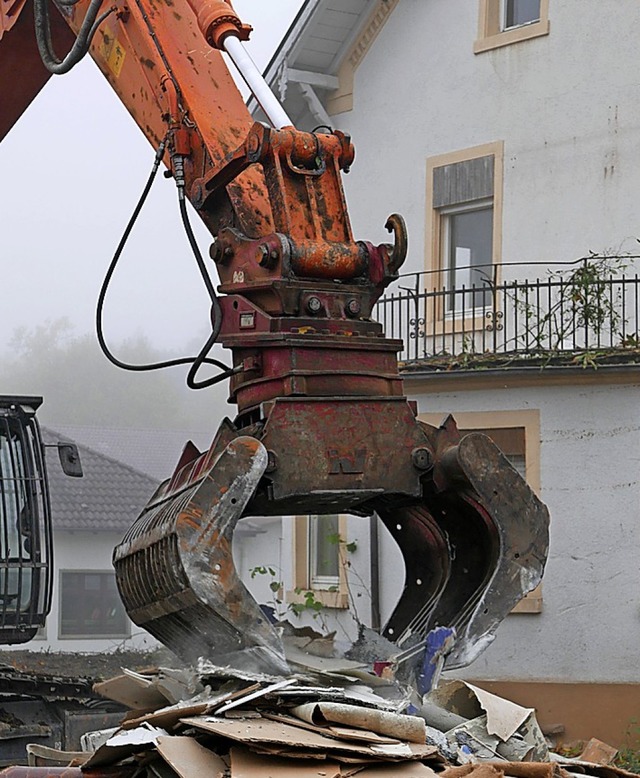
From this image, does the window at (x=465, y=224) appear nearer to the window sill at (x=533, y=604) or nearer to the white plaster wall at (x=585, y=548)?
the white plaster wall at (x=585, y=548)

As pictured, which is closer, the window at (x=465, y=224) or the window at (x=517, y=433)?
the window at (x=517, y=433)

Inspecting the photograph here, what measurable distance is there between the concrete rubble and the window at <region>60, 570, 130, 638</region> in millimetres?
19256

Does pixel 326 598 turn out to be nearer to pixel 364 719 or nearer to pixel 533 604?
pixel 533 604

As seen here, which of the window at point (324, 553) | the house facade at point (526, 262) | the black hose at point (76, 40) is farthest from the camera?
the window at point (324, 553)

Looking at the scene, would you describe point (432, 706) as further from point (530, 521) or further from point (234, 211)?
point (234, 211)

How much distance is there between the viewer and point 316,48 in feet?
48.1

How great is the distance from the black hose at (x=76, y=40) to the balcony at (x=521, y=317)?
267 inches

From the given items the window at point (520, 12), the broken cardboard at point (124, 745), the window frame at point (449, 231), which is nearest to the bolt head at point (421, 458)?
the broken cardboard at point (124, 745)

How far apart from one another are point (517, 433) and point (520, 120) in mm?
2821

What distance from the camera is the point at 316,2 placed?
14.4m

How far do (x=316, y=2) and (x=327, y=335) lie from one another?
33.3 ft

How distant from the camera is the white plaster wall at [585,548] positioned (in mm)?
12148

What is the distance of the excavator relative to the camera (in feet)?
15.2

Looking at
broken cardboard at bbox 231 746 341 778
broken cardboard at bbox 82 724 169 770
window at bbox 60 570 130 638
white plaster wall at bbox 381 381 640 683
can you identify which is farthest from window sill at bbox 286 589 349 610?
window at bbox 60 570 130 638
